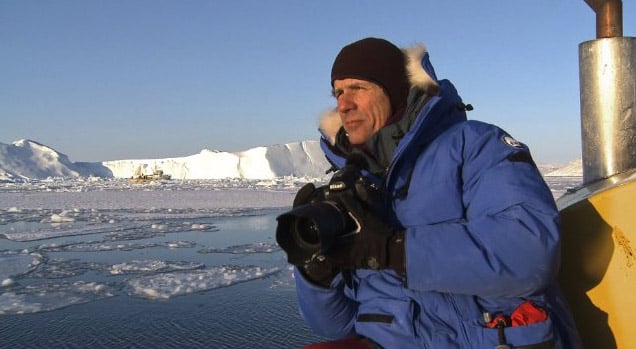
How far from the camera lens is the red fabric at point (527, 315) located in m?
1.04

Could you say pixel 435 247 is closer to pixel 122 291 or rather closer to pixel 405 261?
pixel 405 261

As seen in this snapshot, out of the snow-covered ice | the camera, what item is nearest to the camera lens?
the camera

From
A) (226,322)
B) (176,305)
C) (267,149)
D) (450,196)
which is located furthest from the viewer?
(267,149)

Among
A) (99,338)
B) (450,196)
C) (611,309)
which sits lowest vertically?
(99,338)

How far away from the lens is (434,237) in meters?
1.07

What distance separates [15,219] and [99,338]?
391 inches

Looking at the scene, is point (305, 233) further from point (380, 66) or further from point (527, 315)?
point (380, 66)

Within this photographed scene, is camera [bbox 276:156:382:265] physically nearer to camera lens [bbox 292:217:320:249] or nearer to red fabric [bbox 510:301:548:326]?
camera lens [bbox 292:217:320:249]

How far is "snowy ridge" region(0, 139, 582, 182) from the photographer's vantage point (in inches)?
3125

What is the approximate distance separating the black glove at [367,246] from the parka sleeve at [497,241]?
0.03 metres

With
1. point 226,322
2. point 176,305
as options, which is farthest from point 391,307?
point 176,305

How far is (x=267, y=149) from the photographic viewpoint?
83.5m

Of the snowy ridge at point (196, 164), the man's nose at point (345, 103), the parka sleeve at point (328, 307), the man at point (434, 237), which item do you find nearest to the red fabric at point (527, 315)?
the man at point (434, 237)

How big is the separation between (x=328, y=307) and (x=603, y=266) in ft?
2.34
